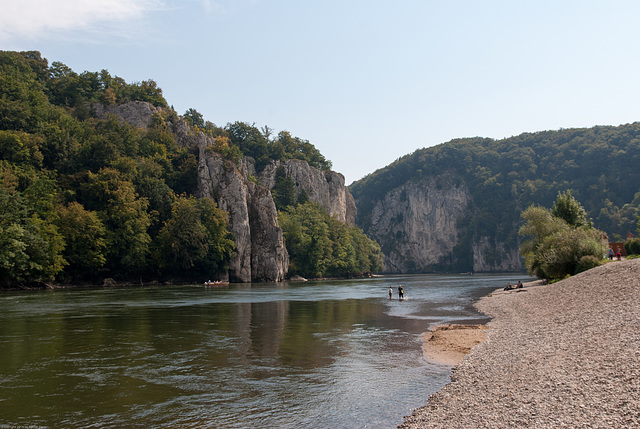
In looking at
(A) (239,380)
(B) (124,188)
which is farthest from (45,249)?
(A) (239,380)

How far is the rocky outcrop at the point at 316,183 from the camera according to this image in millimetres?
152375

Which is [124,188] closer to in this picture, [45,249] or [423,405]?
[45,249]

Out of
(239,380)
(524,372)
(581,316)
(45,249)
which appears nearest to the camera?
(524,372)

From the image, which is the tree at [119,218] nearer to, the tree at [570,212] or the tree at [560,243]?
the tree at [560,243]

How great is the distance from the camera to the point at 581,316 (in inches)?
957

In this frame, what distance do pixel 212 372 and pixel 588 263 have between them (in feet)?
134

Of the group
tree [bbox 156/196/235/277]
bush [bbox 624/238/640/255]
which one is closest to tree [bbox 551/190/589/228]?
bush [bbox 624/238/640/255]

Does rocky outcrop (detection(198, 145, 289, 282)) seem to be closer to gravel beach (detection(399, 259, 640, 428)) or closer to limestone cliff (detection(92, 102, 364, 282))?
limestone cliff (detection(92, 102, 364, 282))

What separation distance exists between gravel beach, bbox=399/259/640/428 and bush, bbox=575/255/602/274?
2101cm

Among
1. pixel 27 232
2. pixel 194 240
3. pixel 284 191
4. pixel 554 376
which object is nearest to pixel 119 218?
pixel 194 240

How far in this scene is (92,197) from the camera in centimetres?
8619

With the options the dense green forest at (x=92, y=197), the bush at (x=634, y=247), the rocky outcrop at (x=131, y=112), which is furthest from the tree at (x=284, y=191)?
the bush at (x=634, y=247)

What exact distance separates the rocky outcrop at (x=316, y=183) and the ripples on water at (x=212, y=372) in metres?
120

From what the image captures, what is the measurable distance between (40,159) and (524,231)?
8257cm
